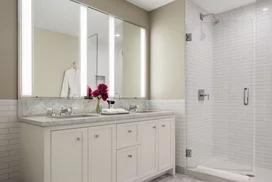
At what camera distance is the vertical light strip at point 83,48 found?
2.36m

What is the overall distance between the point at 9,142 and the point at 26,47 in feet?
3.14

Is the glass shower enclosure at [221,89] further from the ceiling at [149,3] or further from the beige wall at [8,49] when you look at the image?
the beige wall at [8,49]

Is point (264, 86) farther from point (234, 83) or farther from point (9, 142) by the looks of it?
point (9, 142)

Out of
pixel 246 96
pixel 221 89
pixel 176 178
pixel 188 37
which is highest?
pixel 188 37

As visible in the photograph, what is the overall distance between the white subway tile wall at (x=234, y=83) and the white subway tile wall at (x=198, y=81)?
126mm

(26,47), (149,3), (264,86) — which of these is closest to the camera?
(26,47)

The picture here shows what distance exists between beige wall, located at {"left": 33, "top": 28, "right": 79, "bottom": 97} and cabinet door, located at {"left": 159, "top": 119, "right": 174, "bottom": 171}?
54.5 inches

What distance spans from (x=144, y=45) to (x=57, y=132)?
7.07ft

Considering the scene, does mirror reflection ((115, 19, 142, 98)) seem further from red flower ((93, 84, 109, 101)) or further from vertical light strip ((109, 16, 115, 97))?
red flower ((93, 84, 109, 101))

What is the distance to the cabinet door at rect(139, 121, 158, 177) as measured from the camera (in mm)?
2184

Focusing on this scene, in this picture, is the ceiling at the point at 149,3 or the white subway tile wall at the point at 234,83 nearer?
the white subway tile wall at the point at 234,83

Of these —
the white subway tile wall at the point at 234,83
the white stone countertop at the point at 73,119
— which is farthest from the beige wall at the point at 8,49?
the white subway tile wall at the point at 234,83

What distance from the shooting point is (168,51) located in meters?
2.93

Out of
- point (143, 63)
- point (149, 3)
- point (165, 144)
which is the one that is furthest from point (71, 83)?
point (149, 3)
